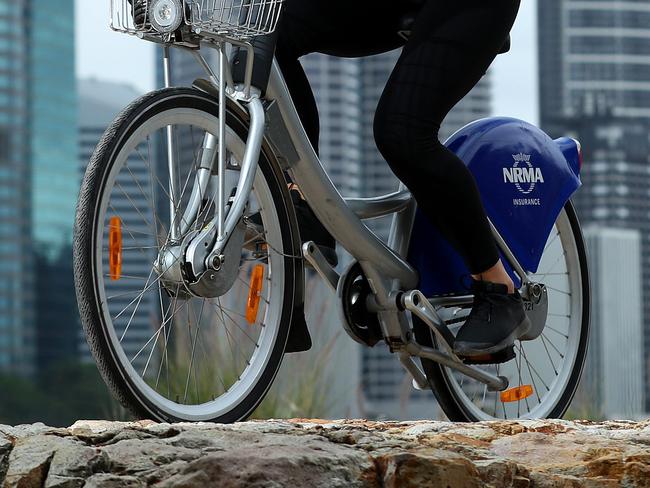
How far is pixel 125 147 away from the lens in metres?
2.69

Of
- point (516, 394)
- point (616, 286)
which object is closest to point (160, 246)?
point (516, 394)

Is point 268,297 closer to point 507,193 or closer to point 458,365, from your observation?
point 458,365

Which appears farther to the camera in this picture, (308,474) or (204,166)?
(204,166)

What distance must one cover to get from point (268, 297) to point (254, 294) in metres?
0.07

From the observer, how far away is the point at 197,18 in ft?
8.99

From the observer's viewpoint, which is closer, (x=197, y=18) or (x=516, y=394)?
(x=197, y=18)

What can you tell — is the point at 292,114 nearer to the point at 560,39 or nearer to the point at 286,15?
the point at 286,15

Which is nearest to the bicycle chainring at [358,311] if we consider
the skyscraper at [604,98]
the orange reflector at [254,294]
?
the orange reflector at [254,294]

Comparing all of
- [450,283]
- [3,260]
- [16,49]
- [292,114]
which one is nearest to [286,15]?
[292,114]

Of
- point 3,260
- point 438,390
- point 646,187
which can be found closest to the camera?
point 438,390

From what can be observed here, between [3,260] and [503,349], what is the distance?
87.4 metres

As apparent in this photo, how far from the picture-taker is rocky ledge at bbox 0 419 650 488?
2217mm

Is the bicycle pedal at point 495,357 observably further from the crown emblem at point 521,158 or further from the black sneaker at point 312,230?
the crown emblem at point 521,158

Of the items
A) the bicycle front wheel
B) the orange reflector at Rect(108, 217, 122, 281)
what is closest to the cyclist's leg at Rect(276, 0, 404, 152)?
the bicycle front wheel
